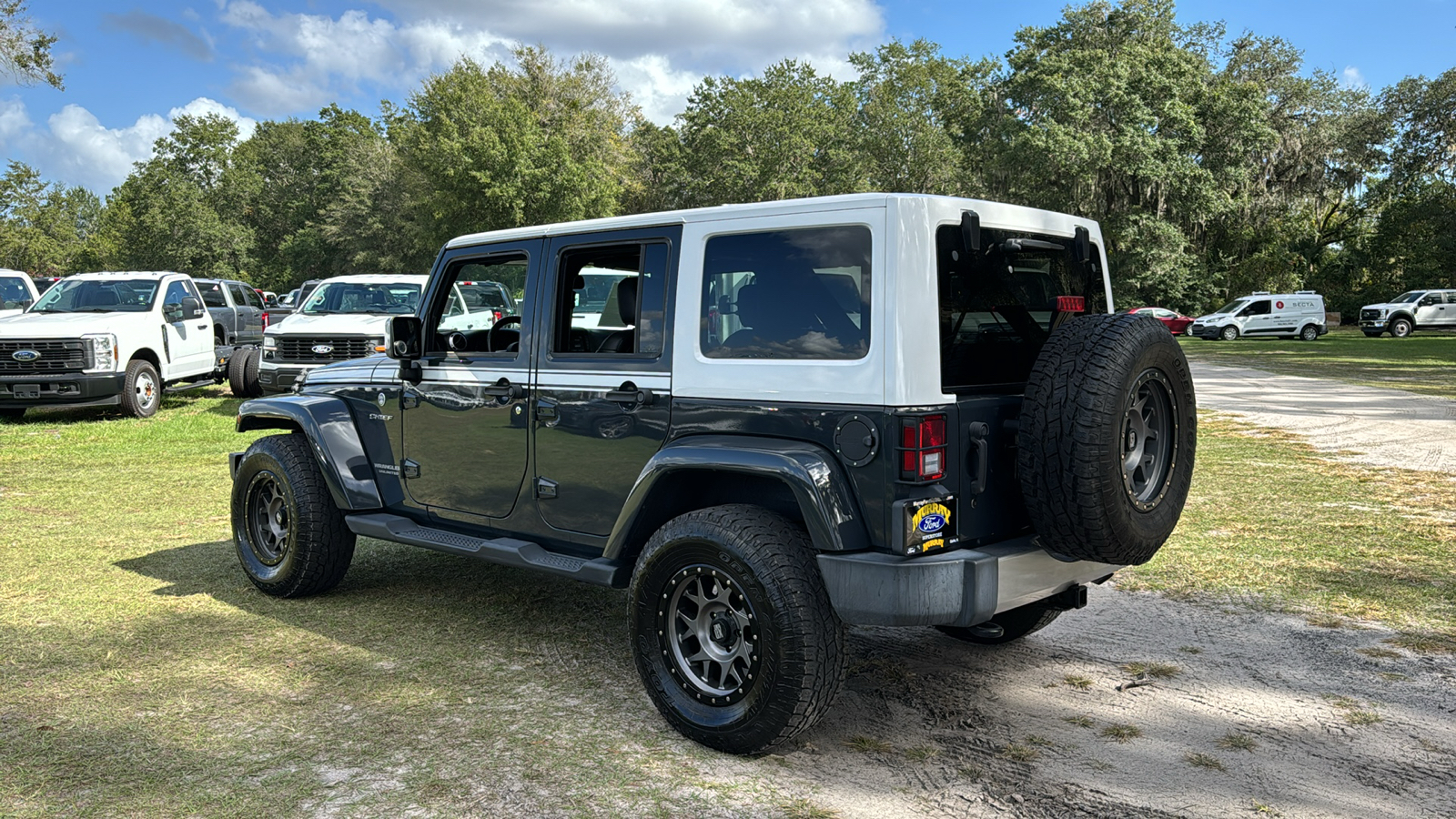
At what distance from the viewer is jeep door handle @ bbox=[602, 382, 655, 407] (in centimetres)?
423

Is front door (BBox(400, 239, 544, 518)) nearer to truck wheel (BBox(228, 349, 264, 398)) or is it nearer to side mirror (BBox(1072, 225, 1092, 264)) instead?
side mirror (BBox(1072, 225, 1092, 264))

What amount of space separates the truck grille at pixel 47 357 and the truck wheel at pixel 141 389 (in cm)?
59

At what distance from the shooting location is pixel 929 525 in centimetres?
358

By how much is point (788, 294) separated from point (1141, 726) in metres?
2.16

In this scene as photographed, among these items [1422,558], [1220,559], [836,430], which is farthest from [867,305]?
[1422,558]

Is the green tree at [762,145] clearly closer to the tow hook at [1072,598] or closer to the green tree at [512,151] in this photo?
the green tree at [512,151]

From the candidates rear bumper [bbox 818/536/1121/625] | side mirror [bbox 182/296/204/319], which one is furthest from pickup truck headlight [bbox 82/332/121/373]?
rear bumper [bbox 818/536/1121/625]

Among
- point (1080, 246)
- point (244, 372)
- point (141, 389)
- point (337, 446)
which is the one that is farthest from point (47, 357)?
point (1080, 246)

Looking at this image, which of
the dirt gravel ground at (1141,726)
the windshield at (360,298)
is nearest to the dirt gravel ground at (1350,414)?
the dirt gravel ground at (1141,726)

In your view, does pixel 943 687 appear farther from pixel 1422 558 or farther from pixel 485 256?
pixel 1422 558

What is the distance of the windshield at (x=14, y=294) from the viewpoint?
56.3 ft

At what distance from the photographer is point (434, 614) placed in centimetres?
559

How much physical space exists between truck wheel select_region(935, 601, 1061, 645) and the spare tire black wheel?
1.10m

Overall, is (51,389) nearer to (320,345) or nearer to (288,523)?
(320,345)
